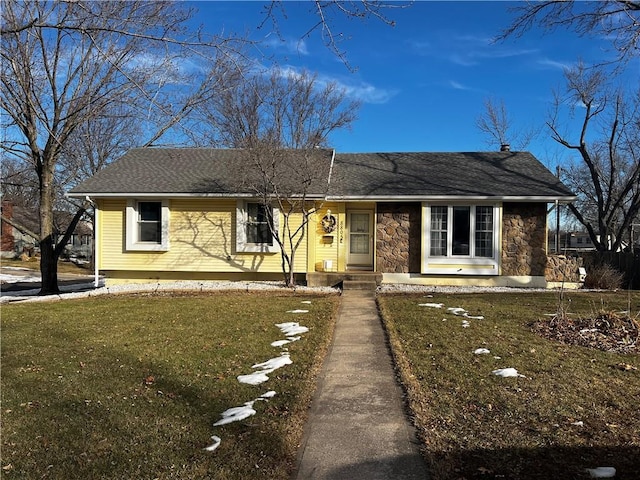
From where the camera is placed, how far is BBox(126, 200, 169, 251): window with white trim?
583 inches

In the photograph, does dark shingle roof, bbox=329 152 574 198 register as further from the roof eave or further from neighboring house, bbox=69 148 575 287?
the roof eave

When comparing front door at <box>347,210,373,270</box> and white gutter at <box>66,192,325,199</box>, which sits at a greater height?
white gutter at <box>66,192,325,199</box>

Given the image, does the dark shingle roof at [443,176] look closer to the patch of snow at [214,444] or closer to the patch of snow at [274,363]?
the patch of snow at [274,363]

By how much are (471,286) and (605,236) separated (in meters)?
15.3

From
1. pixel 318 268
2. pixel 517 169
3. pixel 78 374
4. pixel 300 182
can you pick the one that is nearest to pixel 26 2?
pixel 78 374

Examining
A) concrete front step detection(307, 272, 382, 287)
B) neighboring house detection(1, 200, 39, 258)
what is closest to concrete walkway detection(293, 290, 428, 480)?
concrete front step detection(307, 272, 382, 287)

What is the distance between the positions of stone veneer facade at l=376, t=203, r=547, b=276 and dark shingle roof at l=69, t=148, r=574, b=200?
58cm

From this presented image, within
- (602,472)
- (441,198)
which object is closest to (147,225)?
(441,198)

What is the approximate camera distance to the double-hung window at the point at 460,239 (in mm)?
14125

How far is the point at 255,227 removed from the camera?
1486 centimetres

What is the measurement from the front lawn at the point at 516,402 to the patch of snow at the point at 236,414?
1475 mm

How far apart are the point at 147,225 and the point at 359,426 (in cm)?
1279

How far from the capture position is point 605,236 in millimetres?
25031

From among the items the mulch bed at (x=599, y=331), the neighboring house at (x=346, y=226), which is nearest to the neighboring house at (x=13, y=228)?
the neighboring house at (x=346, y=226)
